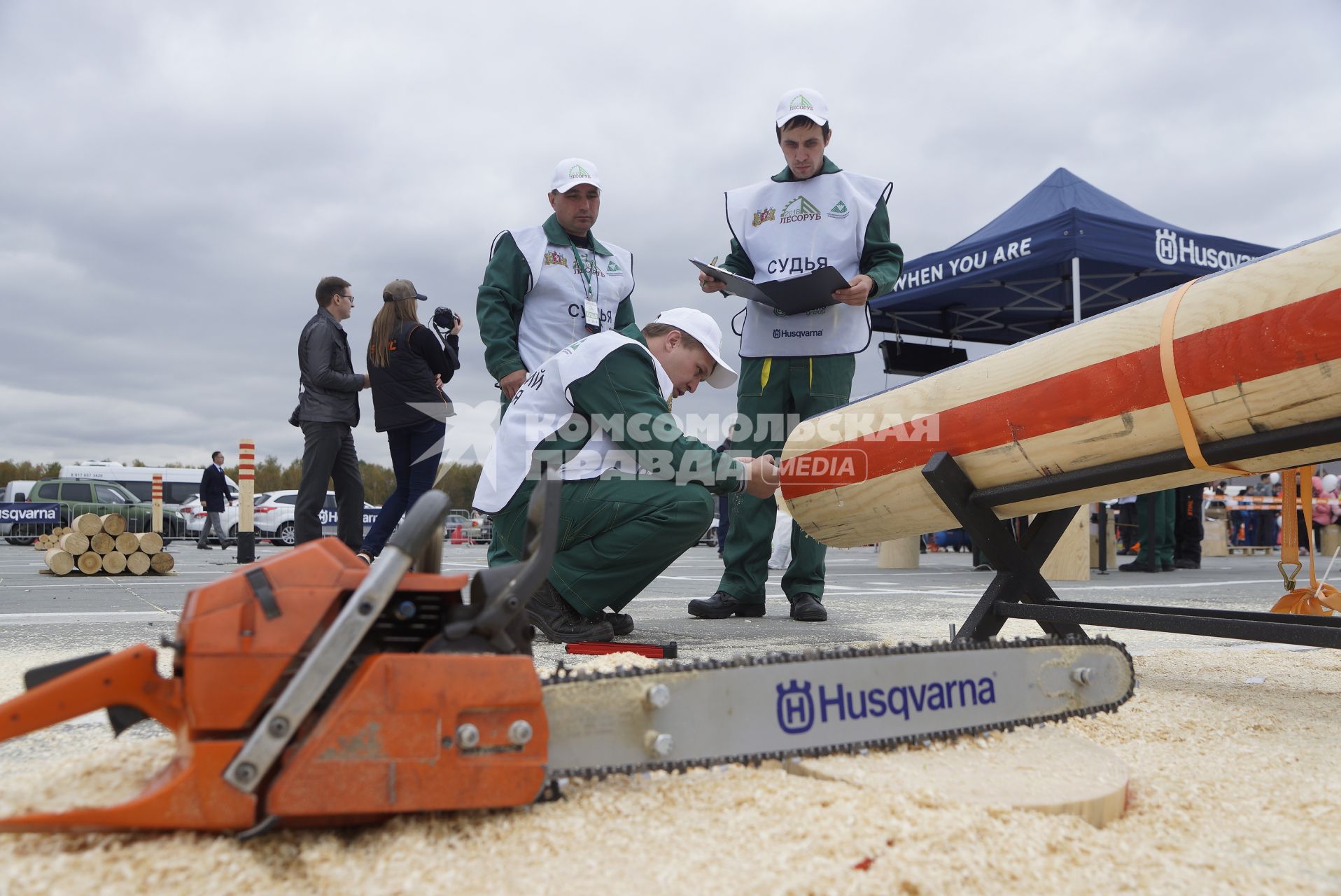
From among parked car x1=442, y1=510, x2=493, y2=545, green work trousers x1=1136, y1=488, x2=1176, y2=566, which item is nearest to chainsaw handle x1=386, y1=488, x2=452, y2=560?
green work trousers x1=1136, y1=488, x2=1176, y2=566

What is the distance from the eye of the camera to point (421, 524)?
4.35ft

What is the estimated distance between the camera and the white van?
28.6m

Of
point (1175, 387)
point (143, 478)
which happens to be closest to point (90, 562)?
point (1175, 387)

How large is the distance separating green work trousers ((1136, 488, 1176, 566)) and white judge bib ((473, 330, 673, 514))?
747 cm

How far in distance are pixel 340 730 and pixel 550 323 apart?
3207 millimetres

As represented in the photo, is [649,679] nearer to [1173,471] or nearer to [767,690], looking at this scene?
[767,690]

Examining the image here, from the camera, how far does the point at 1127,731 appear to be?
2.06 metres

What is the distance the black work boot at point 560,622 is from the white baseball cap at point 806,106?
2.52m

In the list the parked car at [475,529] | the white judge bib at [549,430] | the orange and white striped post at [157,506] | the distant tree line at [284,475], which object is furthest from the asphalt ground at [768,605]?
the distant tree line at [284,475]

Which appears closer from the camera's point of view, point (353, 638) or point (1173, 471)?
point (353, 638)

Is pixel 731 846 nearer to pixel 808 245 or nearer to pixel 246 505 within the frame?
pixel 808 245

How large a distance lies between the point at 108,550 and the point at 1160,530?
33.3 ft

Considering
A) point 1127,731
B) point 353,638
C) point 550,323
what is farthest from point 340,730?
point 550,323

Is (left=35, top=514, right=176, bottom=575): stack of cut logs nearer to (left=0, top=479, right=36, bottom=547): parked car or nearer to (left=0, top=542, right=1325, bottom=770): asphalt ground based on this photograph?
(left=0, top=542, right=1325, bottom=770): asphalt ground
